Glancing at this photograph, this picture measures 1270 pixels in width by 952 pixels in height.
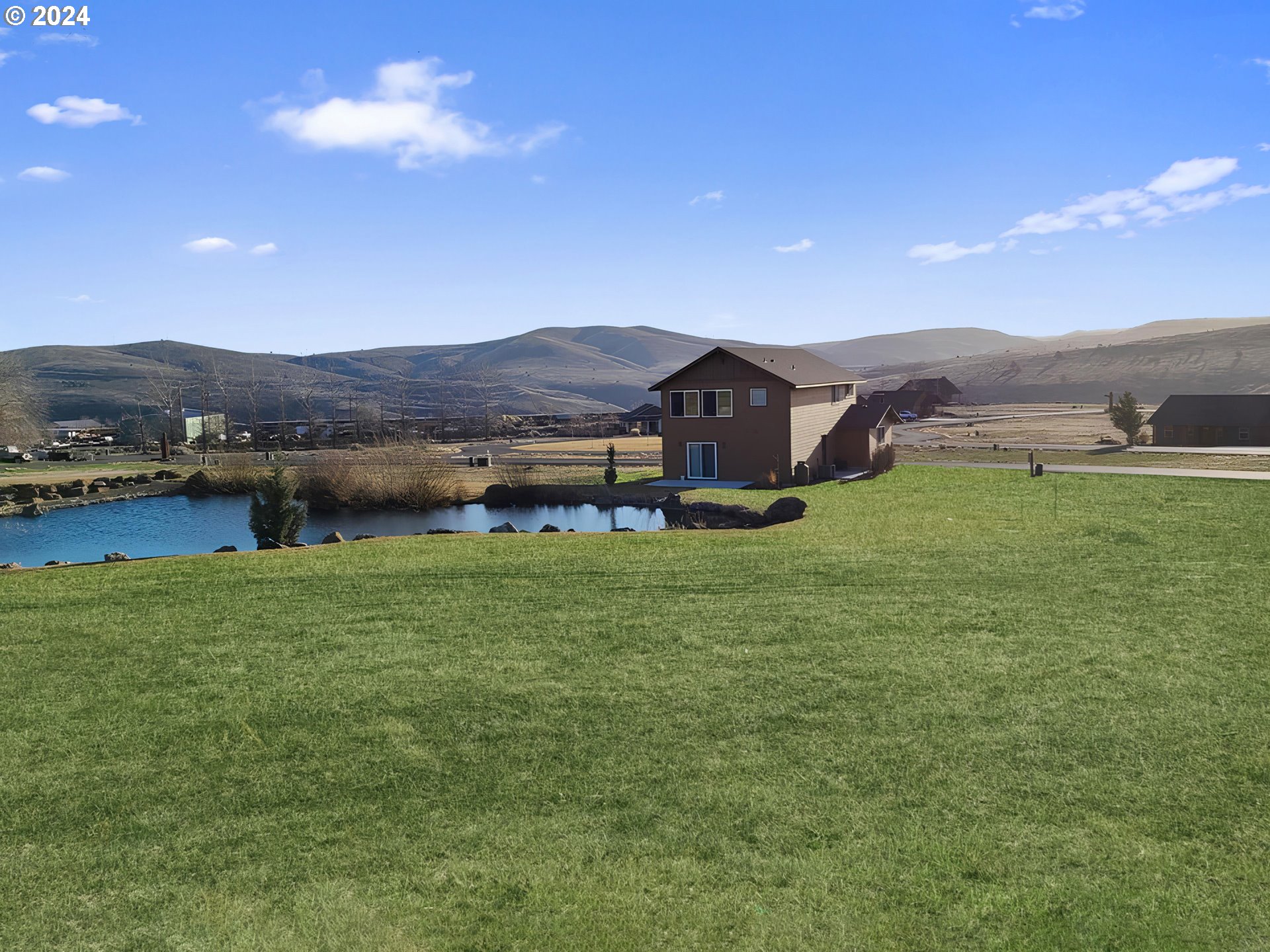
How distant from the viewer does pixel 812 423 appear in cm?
3484

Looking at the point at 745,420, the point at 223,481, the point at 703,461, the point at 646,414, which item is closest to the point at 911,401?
the point at 646,414

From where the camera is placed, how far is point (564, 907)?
5363 millimetres

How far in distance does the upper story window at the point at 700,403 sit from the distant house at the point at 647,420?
3804 cm

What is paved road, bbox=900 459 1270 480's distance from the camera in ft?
99.9

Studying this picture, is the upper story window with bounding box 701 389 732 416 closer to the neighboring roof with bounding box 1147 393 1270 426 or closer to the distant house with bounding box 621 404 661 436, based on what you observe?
the neighboring roof with bounding box 1147 393 1270 426

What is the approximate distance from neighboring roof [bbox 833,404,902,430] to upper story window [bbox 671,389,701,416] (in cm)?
675

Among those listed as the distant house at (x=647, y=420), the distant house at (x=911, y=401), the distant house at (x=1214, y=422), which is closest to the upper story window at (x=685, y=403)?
the distant house at (x=1214, y=422)

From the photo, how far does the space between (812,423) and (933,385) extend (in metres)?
84.3

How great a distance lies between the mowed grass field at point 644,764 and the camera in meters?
5.29

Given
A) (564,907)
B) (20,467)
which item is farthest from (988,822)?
(20,467)

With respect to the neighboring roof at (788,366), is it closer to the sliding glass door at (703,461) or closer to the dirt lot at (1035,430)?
the sliding glass door at (703,461)

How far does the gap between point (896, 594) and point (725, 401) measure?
2130cm

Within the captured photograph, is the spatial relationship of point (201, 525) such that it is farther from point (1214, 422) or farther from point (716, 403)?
point (1214, 422)

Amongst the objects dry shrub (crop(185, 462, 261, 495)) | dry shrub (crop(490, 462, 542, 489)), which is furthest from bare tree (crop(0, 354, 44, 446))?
dry shrub (crop(490, 462, 542, 489))
